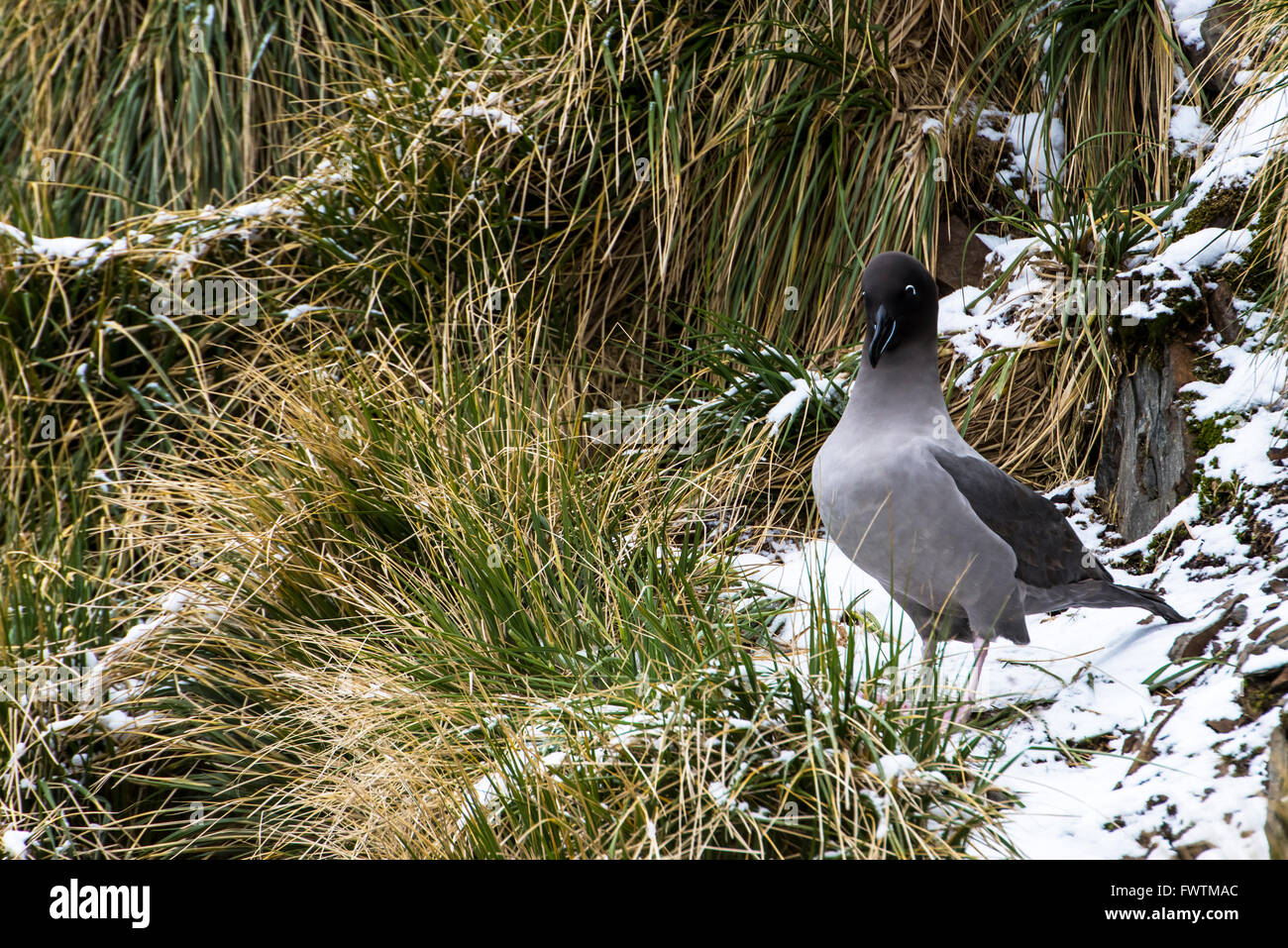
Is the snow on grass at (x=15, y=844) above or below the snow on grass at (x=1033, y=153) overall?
below

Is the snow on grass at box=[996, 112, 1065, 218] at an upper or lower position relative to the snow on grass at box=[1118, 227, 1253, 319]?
upper

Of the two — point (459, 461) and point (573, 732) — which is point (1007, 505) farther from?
point (459, 461)

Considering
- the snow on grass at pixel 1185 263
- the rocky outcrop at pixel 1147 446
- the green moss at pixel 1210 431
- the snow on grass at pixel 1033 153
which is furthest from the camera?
the snow on grass at pixel 1033 153

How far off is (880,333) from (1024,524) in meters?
0.58

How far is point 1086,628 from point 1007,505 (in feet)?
1.84

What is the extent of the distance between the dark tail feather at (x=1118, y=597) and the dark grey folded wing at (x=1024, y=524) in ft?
0.15

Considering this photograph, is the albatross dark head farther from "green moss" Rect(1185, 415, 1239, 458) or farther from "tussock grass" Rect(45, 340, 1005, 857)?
"green moss" Rect(1185, 415, 1239, 458)

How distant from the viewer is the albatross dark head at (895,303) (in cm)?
269

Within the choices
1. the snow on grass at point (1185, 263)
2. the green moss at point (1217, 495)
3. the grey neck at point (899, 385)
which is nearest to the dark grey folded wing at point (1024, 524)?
the grey neck at point (899, 385)

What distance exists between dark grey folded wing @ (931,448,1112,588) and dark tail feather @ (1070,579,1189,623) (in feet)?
0.15

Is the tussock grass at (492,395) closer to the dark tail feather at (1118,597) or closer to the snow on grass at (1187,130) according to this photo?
the snow on grass at (1187,130)

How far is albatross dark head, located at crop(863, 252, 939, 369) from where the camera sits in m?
2.69

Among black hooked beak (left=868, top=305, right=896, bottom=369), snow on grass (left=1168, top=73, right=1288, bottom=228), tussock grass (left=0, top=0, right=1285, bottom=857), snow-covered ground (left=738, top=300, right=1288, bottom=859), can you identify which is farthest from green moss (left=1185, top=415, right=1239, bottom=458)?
black hooked beak (left=868, top=305, right=896, bottom=369)
